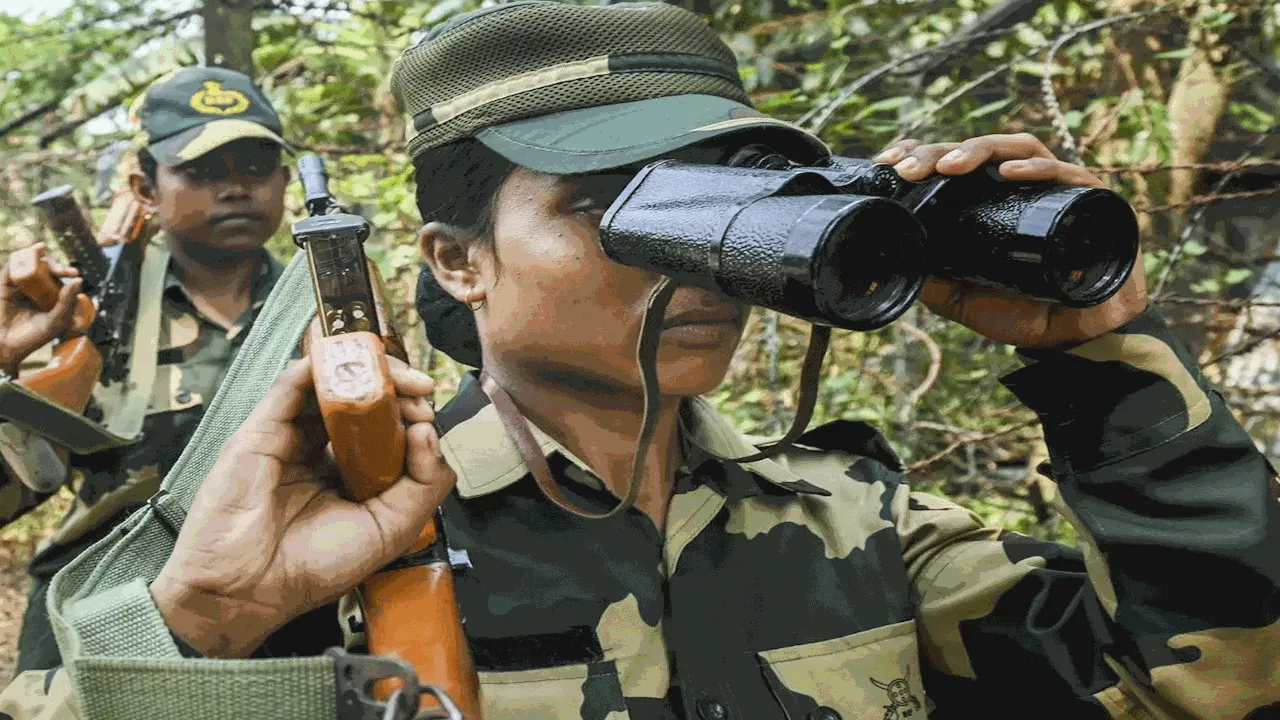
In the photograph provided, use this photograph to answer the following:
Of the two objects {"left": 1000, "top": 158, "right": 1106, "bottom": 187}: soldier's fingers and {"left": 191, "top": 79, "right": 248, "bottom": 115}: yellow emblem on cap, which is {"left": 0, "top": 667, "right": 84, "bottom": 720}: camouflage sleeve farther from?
{"left": 191, "top": 79, "right": 248, "bottom": 115}: yellow emblem on cap

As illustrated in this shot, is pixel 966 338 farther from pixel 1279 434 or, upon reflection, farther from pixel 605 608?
pixel 605 608

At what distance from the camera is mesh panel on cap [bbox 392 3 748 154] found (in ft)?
4.91

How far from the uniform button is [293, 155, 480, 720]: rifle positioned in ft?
1.12

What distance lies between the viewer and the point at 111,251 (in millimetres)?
3492

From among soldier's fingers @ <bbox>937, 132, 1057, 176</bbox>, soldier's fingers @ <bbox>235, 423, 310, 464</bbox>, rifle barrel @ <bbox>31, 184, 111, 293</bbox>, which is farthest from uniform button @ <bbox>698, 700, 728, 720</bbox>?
rifle barrel @ <bbox>31, 184, 111, 293</bbox>

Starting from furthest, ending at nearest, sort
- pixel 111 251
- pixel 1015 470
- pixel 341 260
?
pixel 1015 470 < pixel 111 251 < pixel 341 260

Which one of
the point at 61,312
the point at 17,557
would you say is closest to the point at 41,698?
the point at 61,312

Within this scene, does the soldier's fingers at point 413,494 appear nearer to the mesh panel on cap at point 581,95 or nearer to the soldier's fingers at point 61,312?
the mesh panel on cap at point 581,95

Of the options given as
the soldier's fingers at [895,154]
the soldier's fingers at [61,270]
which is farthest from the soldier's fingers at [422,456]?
the soldier's fingers at [61,270]

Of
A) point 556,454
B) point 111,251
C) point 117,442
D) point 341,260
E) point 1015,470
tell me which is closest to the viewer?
point 341,260

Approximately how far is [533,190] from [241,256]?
2.45m

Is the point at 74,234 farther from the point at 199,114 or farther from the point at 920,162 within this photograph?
the point at 920,162

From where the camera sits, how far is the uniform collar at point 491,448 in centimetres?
154

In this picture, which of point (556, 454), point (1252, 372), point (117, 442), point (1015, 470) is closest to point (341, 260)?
point (556, 454)
